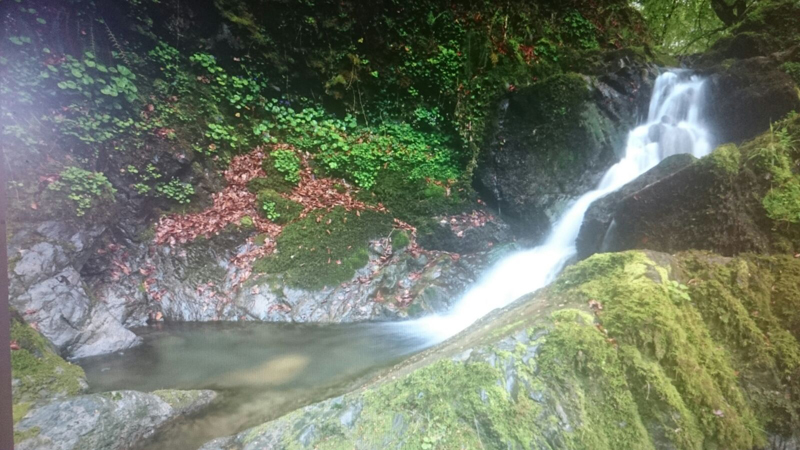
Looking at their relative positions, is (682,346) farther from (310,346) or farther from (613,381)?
(310,346)

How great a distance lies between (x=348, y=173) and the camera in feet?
26.1

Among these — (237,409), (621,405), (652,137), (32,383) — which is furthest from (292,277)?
(652,137)

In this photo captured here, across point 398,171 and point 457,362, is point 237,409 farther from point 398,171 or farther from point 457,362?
point 398,171

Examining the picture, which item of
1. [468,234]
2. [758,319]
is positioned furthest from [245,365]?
[758,319]

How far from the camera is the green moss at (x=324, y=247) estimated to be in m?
6.73

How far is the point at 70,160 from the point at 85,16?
7.36 ft

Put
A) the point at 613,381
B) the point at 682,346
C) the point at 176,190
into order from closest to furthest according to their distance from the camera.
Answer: the point at 613,381, the point at 682,346, the point at 176,190

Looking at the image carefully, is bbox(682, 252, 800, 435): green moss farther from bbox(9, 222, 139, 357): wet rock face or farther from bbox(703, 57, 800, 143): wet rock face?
bbox(9, 222, 139, 357): wet rock face

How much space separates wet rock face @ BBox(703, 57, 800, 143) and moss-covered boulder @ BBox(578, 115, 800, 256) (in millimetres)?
2445

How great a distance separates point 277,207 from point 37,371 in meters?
4.22

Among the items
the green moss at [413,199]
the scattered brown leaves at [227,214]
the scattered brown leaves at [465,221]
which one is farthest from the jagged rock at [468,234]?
the scattered brown leaves at [227,214]

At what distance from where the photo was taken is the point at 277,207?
730 cm

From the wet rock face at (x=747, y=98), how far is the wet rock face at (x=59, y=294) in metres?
10.1

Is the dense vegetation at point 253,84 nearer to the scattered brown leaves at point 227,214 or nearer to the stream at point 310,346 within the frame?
the scattered brown leaves at point 227,214
